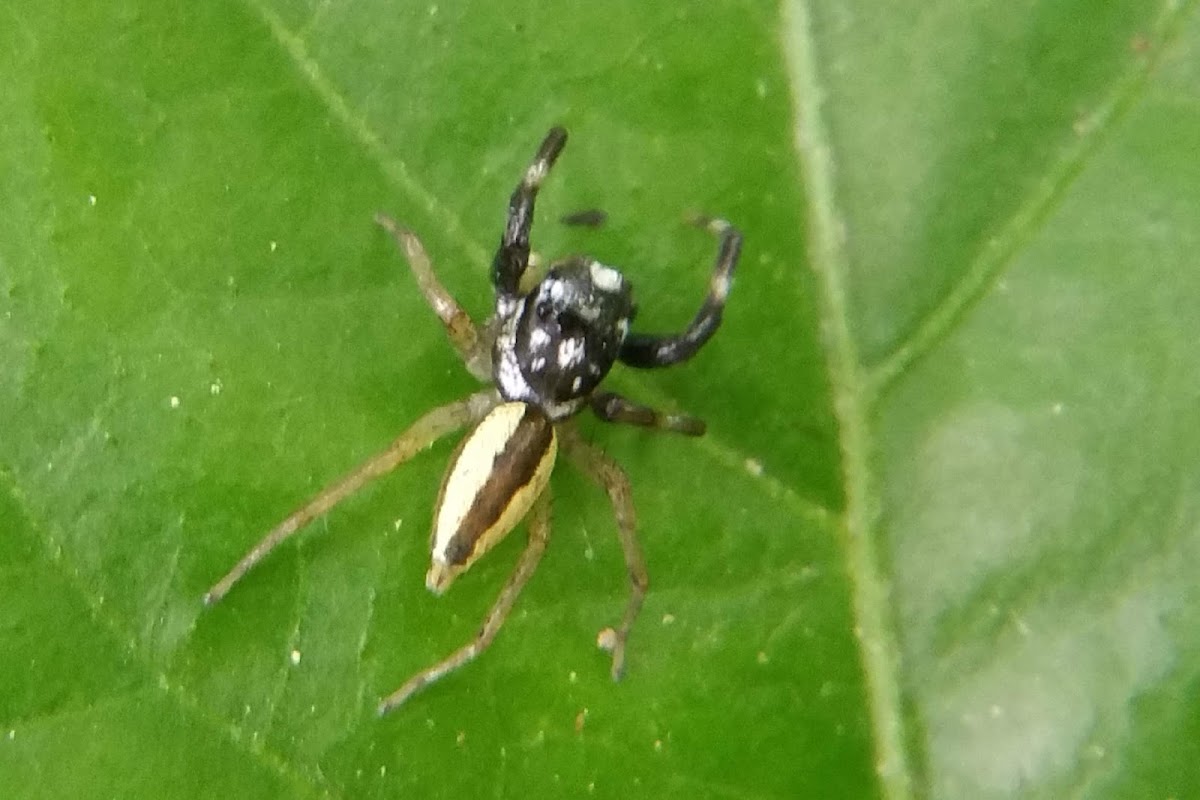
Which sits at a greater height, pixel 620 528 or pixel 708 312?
pixel 708 312

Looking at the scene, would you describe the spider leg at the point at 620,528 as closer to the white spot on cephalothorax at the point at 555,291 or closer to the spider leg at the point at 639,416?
the spider leg at the point at 639,416

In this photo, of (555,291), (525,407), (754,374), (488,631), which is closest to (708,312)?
(754,374)

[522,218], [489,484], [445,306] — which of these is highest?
[522,218]

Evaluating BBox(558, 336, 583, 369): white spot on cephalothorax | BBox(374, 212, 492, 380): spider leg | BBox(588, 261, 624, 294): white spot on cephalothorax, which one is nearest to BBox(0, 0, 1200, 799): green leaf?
BBox(374, 212, 492, 380): spider leg

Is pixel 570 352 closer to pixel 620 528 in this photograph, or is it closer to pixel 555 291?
pixel 555 291

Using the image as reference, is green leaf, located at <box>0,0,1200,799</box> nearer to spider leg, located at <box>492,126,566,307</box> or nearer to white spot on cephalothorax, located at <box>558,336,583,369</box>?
spider leg, located at <box>492,126,566,307</box>
